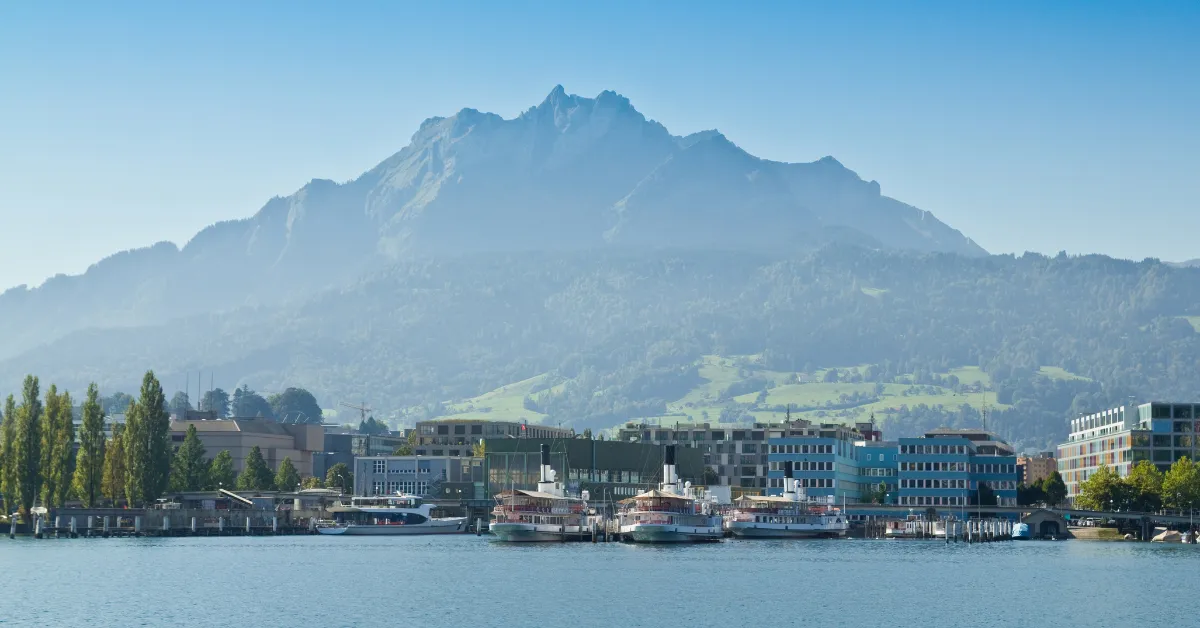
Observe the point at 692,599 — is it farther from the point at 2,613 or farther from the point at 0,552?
the point at 0,552

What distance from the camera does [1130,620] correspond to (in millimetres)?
105500

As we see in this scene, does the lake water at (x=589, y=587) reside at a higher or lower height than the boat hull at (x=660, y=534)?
lower

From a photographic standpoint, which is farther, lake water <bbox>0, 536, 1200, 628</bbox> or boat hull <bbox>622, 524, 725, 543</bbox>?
boat hull <bbox>622, 524, 725, 543</bbox>

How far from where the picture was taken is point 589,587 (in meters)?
126

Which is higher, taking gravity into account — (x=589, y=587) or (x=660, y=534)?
(x=660, y=534)

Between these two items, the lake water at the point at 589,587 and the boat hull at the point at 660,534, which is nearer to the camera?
the lake water at the point at 589,587

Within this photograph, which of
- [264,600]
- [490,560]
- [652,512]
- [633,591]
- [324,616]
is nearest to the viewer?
[324,616]

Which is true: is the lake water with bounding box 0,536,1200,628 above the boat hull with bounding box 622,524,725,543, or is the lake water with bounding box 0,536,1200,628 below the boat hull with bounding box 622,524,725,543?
below

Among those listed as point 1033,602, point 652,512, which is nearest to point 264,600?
point 1033,602

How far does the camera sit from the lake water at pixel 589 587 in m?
104

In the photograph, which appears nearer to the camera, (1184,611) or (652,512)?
(1184,611)

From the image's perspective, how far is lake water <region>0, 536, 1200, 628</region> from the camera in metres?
104

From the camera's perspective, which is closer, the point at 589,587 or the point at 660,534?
the point at 589,587

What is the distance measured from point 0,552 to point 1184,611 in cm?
10875
